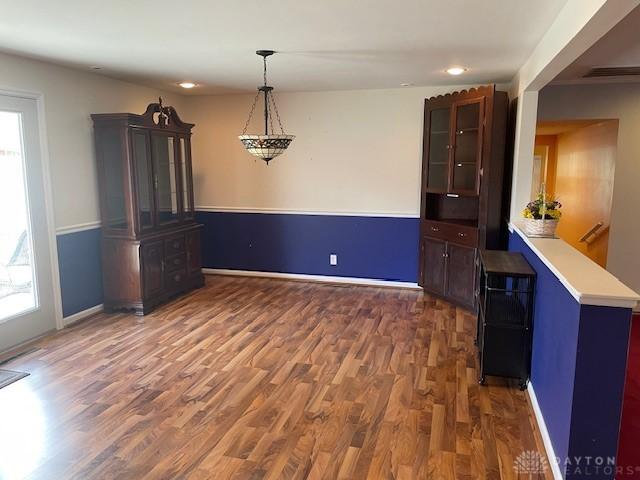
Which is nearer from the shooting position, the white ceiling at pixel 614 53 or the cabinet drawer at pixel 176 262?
the white ceiling at pixel 614 53

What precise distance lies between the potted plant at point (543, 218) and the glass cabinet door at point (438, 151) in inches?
63.0

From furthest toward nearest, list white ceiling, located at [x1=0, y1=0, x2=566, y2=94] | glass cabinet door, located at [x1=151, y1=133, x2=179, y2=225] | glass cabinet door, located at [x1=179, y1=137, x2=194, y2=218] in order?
1. glass cabinet door, located at [x1=179, y1=137, x2=194, y2=218]
2. glass cabinet door, located at [x1=151, y1=133, x2=179, y2=225]
3. white ceiling, located at [x1=0, y1=0, x2=566, y2=94]

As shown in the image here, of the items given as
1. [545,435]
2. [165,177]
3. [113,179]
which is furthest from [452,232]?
[113,179]

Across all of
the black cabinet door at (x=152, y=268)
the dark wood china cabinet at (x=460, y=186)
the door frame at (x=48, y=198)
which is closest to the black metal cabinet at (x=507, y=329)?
the dark wood china cabinet at (x=460, y=186)

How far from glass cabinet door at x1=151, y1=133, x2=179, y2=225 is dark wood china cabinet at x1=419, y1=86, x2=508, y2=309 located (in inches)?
109

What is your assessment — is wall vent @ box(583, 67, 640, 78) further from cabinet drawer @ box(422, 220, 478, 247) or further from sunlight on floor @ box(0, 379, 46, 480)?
sunlight on floor @ box(0, 379, 46, 480)

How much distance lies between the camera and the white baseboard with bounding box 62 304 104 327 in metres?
4.29

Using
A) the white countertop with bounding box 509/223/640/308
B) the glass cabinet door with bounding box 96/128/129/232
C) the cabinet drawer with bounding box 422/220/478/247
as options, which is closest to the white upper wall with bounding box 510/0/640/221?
the cabinet drawer with bounding box 422/220/478/247

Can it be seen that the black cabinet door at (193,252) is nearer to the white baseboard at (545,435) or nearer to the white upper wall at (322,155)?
the white upper wall at (322,155)

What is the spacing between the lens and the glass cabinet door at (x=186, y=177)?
17.1 ft

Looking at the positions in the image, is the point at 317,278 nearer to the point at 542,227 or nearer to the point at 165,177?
the point at 165,177

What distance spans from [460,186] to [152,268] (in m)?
3.24

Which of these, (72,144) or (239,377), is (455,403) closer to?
(239,377)

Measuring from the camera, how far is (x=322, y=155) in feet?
18.6
